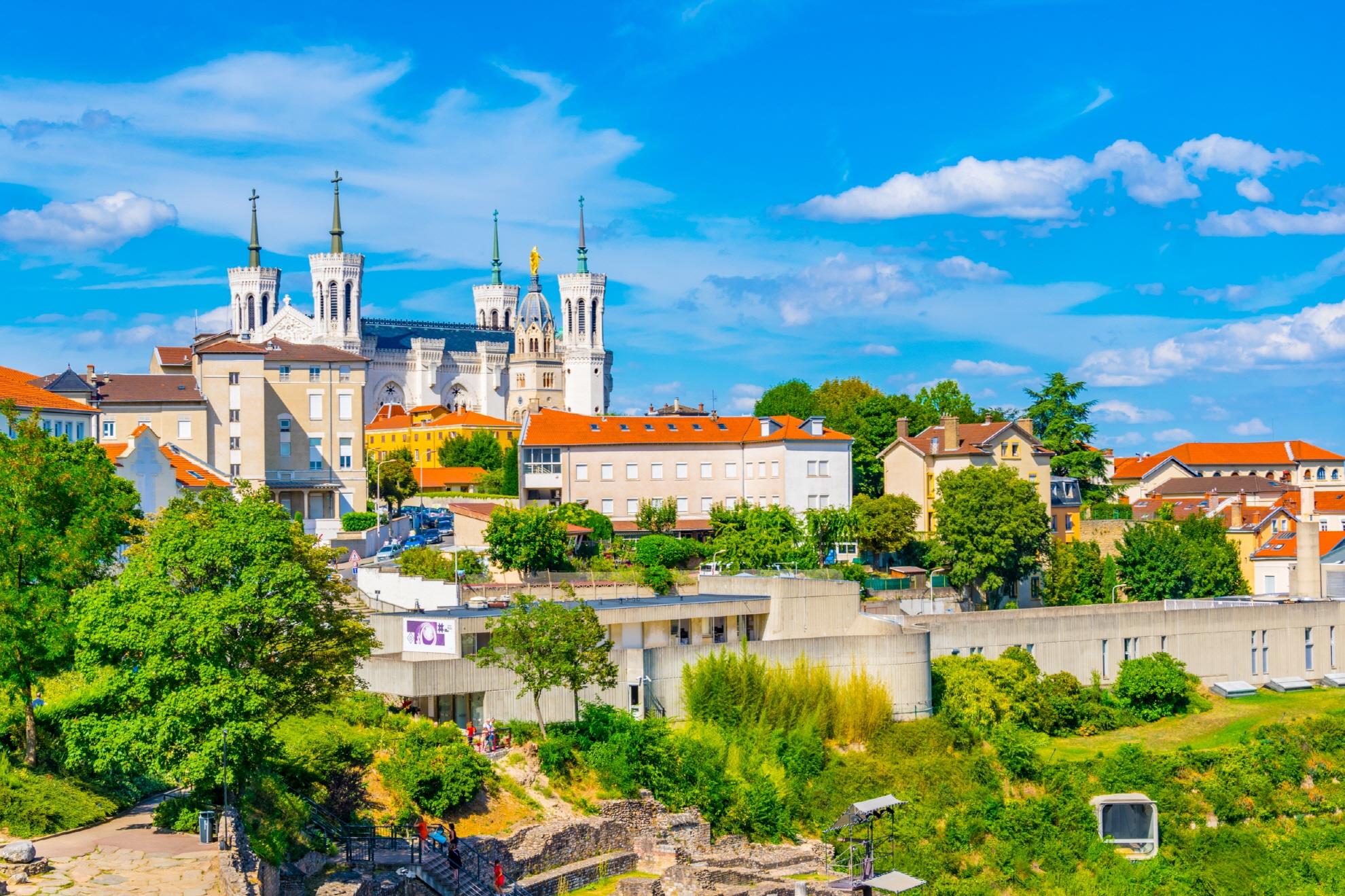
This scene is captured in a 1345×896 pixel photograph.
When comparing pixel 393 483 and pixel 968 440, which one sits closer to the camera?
pixel 968 440

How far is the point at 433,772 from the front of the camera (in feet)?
101

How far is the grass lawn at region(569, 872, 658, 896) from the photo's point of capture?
97.9 ft

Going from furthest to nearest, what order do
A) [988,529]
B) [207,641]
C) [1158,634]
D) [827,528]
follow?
1. [827,528]
2. [988,529]
3. [1158,634]
4. [207,641]

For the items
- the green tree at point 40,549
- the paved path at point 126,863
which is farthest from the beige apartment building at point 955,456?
the paved path at point 126,863

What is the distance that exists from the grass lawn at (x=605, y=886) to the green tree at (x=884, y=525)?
106 ft

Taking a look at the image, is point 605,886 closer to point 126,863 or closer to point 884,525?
point 126,863

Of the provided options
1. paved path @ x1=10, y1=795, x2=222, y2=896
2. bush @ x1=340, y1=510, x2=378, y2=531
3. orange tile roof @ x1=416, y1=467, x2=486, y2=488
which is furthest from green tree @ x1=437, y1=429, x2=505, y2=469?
paved path @ x1=10, y1=795, x2=222, y2=896

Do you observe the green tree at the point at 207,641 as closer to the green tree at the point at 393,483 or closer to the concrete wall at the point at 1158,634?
the concrete wall at the point at 1158,634

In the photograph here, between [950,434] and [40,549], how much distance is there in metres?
48.3

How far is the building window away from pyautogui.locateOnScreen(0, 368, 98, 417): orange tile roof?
18.3 metres

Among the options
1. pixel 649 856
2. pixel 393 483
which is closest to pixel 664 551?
pixel 649 856

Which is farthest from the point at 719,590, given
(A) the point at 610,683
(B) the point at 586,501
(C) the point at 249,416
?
(C) the point at 249,416

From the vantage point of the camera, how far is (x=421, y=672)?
3525 centimetres

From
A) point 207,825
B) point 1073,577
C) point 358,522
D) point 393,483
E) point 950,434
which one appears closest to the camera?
point 207,825
